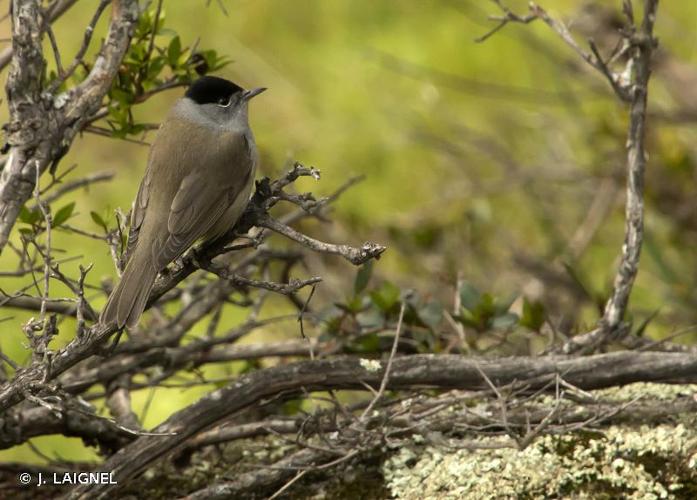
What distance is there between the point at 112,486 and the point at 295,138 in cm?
490

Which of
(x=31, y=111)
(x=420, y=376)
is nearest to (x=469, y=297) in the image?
(x=420, y=376)

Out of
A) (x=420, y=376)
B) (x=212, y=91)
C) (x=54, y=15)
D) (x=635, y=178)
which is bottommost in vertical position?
(x=420, y=376)

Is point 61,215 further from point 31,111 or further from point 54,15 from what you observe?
point 54,15

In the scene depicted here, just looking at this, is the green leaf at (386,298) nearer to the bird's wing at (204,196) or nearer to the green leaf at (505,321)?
the green leaf at (505,321)

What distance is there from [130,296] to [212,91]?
129 cm

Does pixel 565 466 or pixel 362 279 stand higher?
pixel 362 279

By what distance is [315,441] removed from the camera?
3891 mm


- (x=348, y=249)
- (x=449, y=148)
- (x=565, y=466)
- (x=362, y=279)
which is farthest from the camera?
(x=449, y=148)

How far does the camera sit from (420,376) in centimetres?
388

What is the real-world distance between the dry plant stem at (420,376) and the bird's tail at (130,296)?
398mm

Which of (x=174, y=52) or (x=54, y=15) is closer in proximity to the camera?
(x=54, y=15)

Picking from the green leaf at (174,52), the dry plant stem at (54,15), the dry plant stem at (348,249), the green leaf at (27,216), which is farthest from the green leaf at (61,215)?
the dry plant stem at (348,249)

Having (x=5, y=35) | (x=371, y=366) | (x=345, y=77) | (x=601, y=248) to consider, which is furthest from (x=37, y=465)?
(x=345, y=77)

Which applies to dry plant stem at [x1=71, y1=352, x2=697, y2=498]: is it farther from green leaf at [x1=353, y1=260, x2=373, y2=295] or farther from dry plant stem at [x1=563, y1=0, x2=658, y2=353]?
green leaf at [x1=353, y1=260, x2=373, y2=295]
